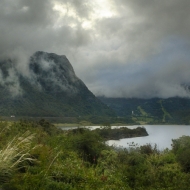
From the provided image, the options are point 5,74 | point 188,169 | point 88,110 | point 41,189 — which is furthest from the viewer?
point 88,110

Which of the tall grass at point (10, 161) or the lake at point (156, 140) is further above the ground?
the tall grass at point (10, 161)

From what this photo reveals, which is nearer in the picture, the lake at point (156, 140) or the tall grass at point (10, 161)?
the tall grass at point (10, 161)

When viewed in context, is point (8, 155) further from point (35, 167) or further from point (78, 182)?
point (78, 182)

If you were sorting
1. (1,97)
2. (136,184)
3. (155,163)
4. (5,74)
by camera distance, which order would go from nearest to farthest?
(136,184)
(155,163)
(1,97)
(5,74)

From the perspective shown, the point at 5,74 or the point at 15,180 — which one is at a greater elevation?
the point at 5,74

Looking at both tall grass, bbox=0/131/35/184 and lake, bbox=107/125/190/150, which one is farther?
lake, bbox=107/125/190/150

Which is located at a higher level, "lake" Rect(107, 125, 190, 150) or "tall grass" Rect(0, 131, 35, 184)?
"tall grass" Rect(0, 131, 35, 184)

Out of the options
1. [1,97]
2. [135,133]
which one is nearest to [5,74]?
[1,97]

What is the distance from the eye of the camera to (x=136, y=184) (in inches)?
478

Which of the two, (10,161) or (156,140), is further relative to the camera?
(156,140)

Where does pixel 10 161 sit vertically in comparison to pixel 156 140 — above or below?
above

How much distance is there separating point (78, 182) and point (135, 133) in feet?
245

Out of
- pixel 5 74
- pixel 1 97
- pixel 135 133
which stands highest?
pixel 5 74

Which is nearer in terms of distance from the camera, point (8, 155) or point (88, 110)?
point (8, 155)
